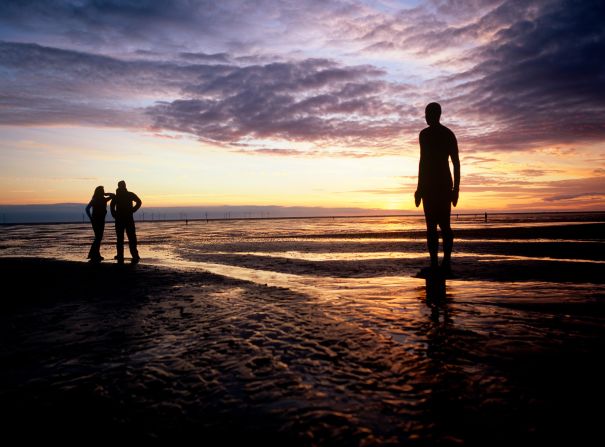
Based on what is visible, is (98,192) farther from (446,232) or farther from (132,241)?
(446,232)

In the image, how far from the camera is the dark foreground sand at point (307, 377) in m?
1.81

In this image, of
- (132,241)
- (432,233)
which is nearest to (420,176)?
(432,233)

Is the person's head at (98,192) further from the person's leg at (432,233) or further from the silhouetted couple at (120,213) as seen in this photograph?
the person's leg at (432,233)

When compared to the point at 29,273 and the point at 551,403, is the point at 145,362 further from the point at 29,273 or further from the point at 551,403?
the point at 29,273

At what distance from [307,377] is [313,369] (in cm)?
15

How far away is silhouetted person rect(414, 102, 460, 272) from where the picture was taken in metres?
6.20

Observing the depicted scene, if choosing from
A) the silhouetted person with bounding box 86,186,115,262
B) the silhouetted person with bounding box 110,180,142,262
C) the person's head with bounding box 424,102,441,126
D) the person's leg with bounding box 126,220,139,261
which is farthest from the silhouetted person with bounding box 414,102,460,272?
the silhouetted person with bounding box 86,186,115,262

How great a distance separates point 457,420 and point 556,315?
2934mm

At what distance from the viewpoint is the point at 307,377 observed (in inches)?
97.6

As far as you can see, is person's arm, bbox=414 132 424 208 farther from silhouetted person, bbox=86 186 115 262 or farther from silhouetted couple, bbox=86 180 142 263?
silhouetted person, bbox=86 186 115 262

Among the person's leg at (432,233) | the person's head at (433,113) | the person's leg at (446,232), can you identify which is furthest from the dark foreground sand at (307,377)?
the person's head at (433,113)

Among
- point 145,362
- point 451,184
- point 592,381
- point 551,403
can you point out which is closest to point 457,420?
point 551,403

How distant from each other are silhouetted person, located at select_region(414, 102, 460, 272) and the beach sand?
1.18 meters

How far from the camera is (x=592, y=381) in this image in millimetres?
2227
